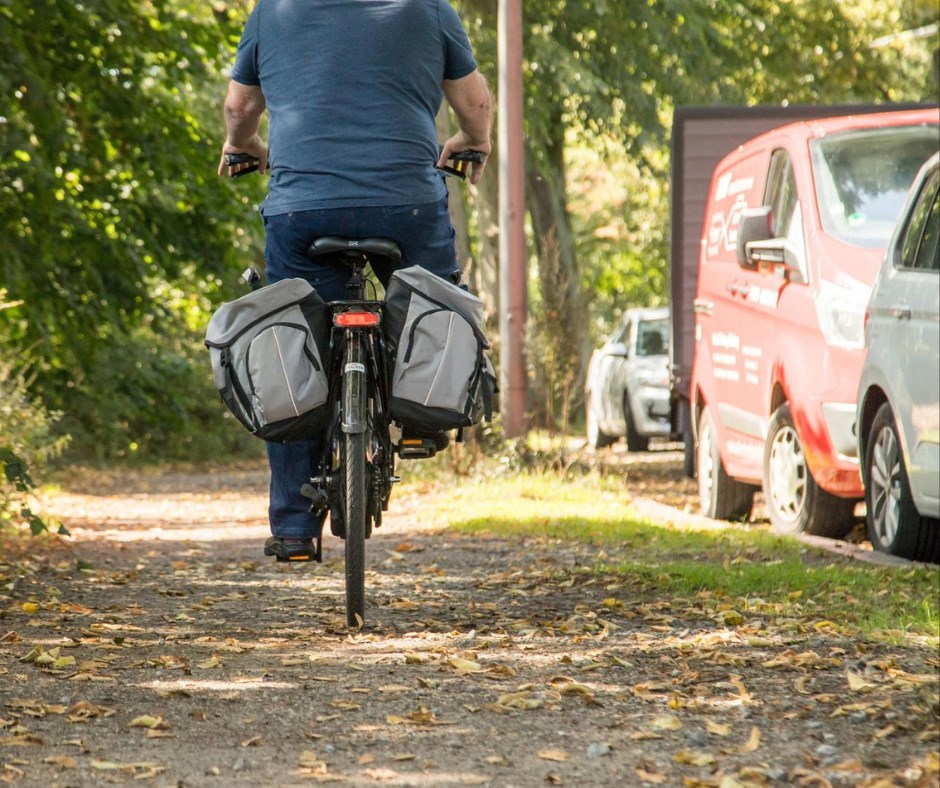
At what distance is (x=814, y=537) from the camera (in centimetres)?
871

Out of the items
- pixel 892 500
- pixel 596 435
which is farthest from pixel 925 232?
pixel 596 435

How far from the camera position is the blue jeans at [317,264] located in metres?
5.62

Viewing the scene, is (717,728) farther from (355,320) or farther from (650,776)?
(355,320)

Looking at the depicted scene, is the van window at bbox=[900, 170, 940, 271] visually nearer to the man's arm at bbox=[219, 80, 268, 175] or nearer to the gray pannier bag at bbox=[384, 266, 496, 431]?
the gray pannier bag at bbox=[384, 266, 496, 431]

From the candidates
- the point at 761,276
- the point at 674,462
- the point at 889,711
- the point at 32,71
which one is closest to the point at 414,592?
the point at 889,711

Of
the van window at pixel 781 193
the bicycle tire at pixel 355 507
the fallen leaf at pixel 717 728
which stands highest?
the van window at pixel 781 193

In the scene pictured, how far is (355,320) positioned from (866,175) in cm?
447

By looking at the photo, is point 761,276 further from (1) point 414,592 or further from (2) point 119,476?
(2) point 119,476

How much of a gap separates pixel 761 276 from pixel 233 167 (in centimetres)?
423

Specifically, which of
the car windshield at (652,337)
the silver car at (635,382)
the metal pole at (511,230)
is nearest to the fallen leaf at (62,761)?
the metal pole at (511,230)

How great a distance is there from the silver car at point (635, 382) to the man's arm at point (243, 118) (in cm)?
1227

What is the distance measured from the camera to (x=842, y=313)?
8.40 meters

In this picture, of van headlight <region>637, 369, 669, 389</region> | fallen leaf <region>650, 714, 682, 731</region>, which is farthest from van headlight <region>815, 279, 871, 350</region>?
van headlight <region>637, 369, 669, 389</region>

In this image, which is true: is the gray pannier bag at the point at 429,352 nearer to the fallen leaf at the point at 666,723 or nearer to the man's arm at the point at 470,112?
the man's arm at the point at 470,112
